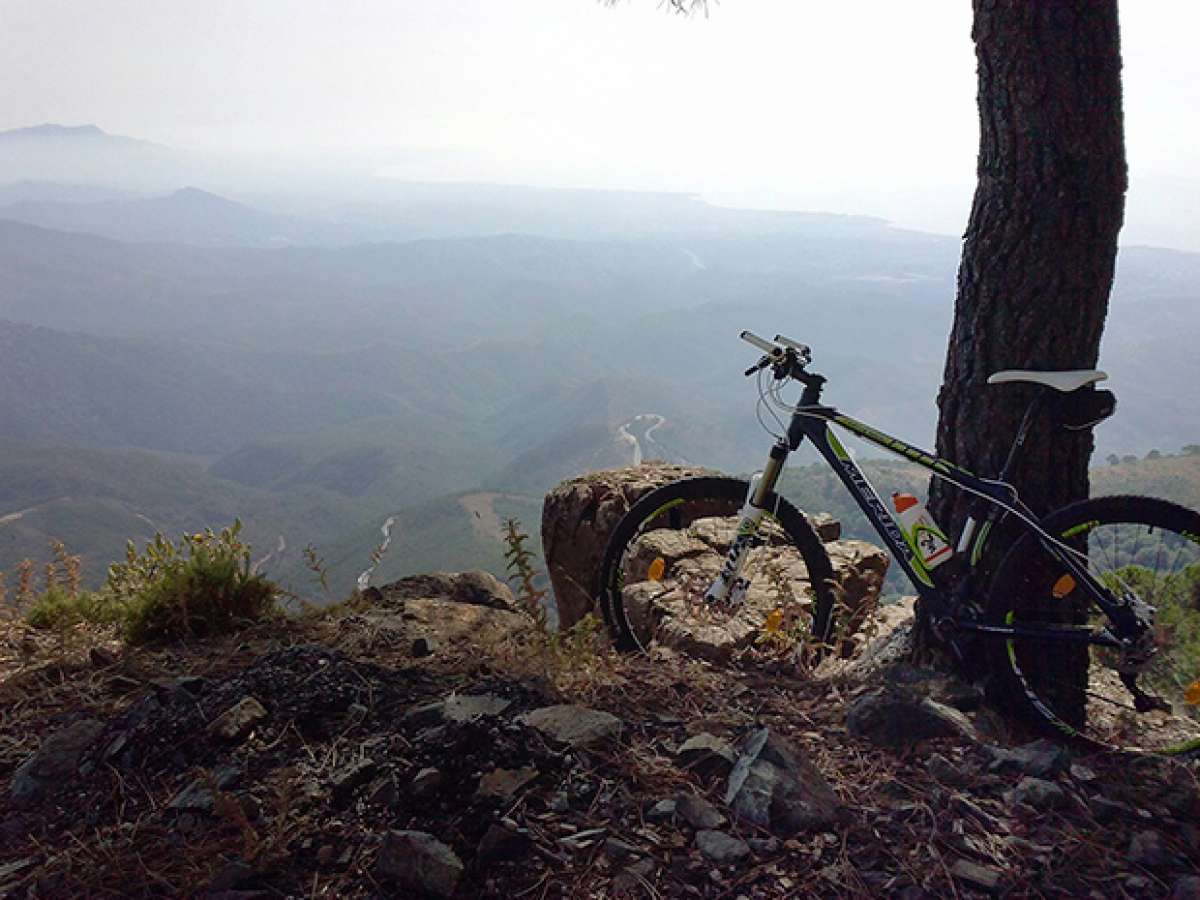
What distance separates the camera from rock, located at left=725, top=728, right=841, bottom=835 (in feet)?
8.81

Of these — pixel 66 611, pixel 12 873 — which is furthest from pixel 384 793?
pixel 66 611

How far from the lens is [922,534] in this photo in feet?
12.8

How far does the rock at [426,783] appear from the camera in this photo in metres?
2.70

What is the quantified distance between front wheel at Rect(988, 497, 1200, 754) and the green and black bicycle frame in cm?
3

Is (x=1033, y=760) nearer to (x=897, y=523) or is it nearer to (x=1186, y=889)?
(x=1186, y=889)

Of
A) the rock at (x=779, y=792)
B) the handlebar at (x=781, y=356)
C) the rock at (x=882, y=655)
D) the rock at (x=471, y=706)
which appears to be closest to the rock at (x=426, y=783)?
the rock at (x=471, y=706)

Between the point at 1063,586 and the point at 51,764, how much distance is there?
13.5 feet

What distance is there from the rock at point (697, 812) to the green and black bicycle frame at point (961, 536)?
1.65 m

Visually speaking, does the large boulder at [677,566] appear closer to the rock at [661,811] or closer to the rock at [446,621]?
the rock at [446,621]

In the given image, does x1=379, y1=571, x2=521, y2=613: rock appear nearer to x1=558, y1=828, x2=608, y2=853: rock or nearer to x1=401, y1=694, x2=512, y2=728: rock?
x1=401, y1=694, x2=512, y2=728: rock

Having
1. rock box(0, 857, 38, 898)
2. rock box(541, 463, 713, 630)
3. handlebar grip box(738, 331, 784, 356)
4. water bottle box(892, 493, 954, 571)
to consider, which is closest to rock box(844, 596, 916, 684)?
water bottle box(892, 493, 954, 571)

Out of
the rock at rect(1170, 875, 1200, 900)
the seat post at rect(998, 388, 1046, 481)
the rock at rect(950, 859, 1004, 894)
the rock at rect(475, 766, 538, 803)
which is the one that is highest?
the seat post at rect(998, 388, 1046, 481)

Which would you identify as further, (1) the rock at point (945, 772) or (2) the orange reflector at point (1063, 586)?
(2) the orange reflector at point (1063, 586)

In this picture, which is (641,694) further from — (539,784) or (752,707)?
(539,784)
